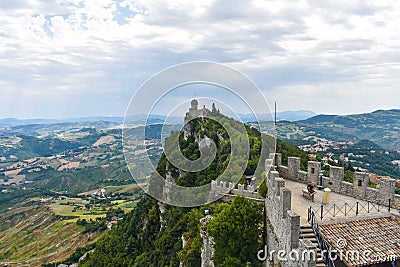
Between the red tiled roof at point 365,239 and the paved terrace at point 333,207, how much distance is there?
465mm

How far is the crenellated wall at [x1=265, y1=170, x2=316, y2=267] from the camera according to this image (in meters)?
10.1

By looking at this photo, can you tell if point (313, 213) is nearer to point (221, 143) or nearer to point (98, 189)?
point (221, 143)

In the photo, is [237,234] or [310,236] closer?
[310,236]

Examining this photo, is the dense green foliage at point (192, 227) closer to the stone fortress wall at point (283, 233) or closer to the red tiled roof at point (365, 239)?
the stone fortress wall at point (283, 233)

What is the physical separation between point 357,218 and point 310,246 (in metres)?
3.91

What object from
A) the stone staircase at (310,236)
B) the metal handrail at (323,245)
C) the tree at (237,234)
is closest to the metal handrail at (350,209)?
the metal handrail at (323,245)

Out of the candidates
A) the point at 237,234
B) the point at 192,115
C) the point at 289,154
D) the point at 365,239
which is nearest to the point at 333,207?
the point at 365,239

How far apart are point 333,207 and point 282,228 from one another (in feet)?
9.77

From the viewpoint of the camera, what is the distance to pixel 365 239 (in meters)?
11.3

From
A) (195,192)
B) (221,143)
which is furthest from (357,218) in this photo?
(221,143)

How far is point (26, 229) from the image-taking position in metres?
128

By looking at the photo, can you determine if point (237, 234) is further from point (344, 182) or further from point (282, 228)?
point (344, 182)

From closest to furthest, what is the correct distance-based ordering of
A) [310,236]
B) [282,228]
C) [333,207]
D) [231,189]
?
[310,236] < [282,228] < [333,207] < [231,189]

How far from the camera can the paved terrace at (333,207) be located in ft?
41.1
